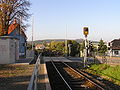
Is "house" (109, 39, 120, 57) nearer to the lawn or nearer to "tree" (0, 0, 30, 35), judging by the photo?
"tree" (0, 0, 30, 35)

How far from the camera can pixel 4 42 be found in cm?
2534

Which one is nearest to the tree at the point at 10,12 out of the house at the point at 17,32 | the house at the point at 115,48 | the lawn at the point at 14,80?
the house at the point at 17,32

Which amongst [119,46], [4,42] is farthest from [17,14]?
[119,46]

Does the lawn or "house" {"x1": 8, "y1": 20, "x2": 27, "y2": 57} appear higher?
"house" {"x1": 8, "y1": 20, "x2": 27, "y2": 57}

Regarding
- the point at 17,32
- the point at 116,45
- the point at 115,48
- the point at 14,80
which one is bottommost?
the point at 14,80

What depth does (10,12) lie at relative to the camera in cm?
3884

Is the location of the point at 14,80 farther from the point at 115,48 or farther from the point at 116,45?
the point at 116,45

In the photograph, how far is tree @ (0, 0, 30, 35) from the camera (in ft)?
124

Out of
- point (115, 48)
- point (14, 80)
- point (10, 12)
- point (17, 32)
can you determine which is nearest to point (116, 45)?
point (115, 48)

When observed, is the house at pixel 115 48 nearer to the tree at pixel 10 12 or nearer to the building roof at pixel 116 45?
the building roof at pixel 116 45

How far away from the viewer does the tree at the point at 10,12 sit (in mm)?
37719

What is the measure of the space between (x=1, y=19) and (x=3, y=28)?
4.93ft

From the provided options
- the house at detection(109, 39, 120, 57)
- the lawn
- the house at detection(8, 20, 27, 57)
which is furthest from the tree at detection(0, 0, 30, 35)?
the house at detection(109, 39, 120, 57)

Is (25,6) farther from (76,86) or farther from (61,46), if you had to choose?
(61,46)
